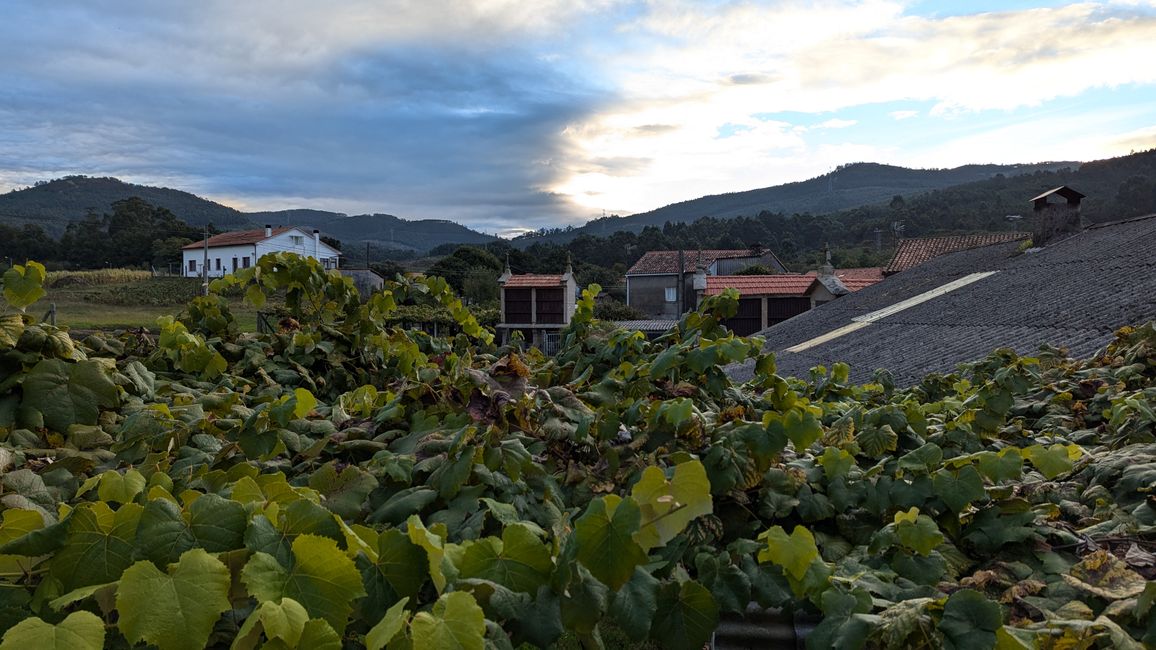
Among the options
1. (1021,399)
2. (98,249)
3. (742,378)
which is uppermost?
(98,249)

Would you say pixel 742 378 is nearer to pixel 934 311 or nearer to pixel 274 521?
pixel 934 311

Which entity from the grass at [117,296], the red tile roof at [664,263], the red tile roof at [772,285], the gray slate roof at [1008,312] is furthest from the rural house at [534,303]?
the red tile roof at [664,263]

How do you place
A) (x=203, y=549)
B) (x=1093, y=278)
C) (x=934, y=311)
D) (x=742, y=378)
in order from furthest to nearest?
(x=934, y=311) < (x=1093, y=278) < (x=742, y=378) < (x=203, y=549)

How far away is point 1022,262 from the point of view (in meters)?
18.3

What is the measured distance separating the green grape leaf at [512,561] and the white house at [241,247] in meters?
56.6

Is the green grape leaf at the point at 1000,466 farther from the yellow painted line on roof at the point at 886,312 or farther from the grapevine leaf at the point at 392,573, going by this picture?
the yellow painted line on roof at the point at 886,312

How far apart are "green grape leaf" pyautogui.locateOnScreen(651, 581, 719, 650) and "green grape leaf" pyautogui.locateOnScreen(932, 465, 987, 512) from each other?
82 cm

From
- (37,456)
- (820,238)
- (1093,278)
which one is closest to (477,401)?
(37,456)

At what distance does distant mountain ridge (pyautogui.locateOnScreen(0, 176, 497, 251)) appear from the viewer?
74.6 metres

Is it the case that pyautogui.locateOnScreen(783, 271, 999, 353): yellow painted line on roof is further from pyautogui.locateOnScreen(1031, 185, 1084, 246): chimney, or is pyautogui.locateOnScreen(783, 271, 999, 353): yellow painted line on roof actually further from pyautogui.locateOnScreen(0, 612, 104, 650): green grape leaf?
pyautogui.locateOnScreen(0, 612, 104, 650): green grape leaf

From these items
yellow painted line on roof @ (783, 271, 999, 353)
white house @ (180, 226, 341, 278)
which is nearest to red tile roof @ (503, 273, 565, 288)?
yellow painted line on roof @ (783, 271, 999, 353)

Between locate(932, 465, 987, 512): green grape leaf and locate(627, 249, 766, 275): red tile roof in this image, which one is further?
locate(627, 249, 766, 275): red tile roof

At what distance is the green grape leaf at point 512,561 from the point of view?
1.32m

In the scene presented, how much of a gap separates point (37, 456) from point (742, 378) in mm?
10731
